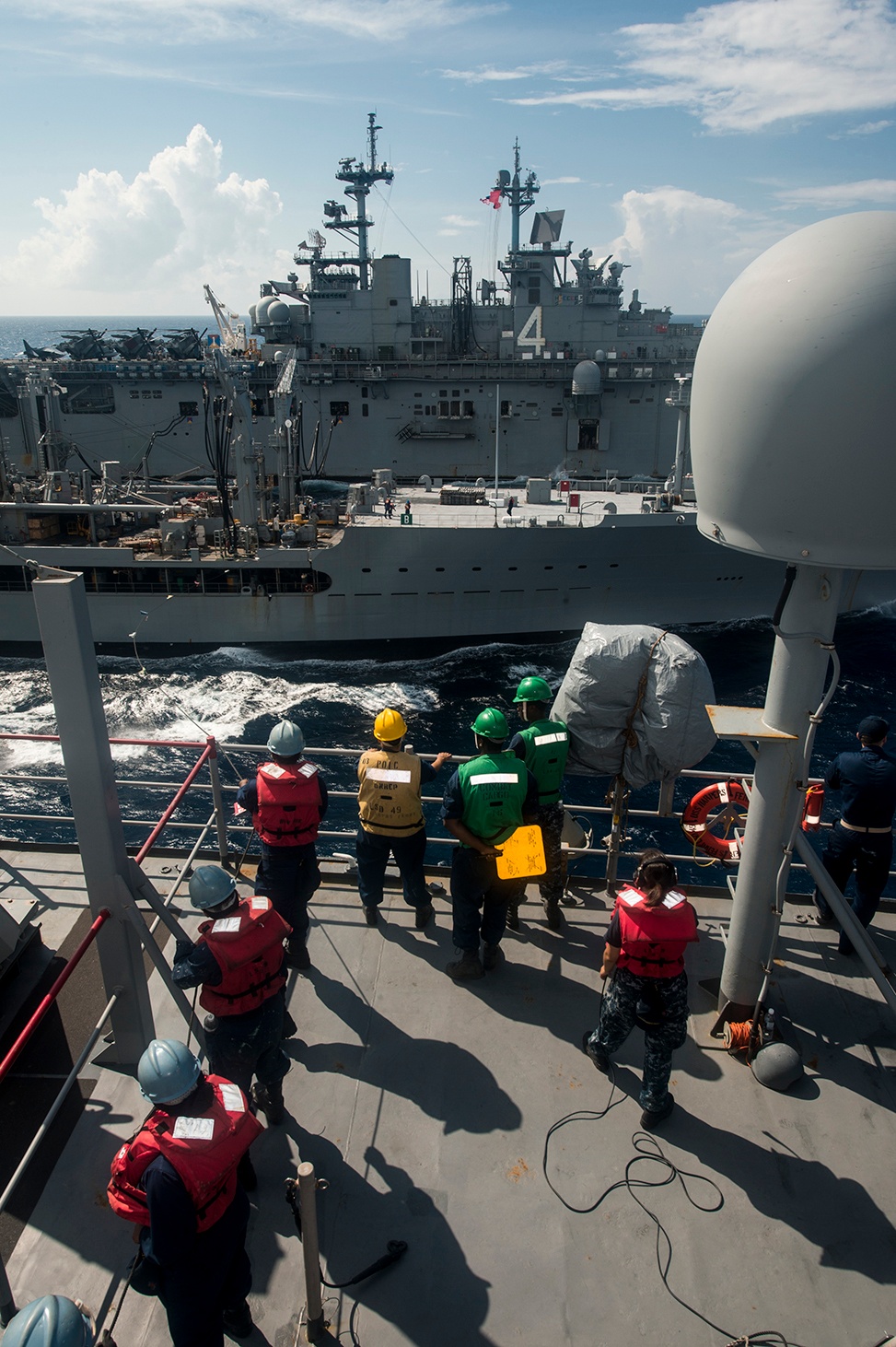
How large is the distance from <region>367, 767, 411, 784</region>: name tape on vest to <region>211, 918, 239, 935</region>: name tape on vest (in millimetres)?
1316

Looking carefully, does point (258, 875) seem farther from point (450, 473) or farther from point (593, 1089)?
point (450, 473)

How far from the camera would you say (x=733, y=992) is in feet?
12.8

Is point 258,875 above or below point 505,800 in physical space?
below

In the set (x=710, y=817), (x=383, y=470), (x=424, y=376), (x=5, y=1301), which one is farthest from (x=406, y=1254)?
(x=424, y=376)

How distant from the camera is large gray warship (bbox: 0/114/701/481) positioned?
2973 centimetres

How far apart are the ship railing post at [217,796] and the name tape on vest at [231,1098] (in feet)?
6.94

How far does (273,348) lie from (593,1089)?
32139 mm

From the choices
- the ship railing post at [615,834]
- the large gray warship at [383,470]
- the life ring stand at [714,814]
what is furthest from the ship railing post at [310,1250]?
the large gray warship at [383,470]

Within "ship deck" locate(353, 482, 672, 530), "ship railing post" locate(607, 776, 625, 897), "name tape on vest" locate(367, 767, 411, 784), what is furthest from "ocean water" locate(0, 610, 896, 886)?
"name tape on vest" locate(367, 767, 411, 784)

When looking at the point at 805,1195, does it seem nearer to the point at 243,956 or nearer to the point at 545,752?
the point at 545,752

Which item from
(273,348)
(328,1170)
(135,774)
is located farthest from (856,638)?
(273,348)

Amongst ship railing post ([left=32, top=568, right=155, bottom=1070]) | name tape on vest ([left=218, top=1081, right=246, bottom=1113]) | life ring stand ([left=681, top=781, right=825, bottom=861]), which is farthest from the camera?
life ring stand ([left=681, top=781, right=825, bottom=861])

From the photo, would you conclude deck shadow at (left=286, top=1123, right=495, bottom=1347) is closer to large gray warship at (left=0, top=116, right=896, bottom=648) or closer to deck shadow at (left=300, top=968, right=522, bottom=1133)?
deck shadow at (left=300, top=968, right=522, bottom=1133)

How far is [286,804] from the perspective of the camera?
416cm
